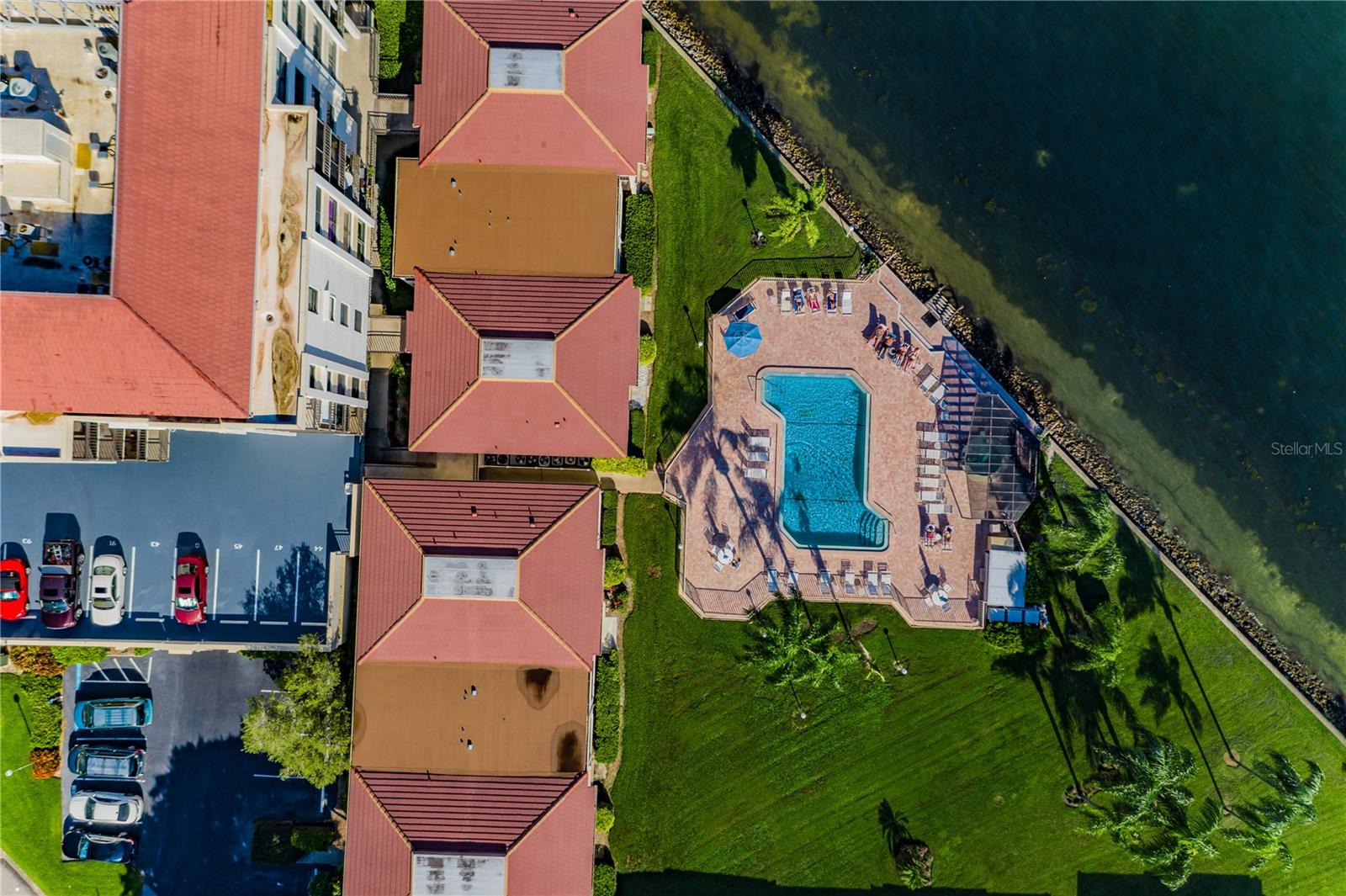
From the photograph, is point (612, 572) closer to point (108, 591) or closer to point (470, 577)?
point (470, 577)

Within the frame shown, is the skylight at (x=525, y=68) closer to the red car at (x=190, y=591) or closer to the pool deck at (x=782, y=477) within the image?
the pool deck at (x=782, y=477)

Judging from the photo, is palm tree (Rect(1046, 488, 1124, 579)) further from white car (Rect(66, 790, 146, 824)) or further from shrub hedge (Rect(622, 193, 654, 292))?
white car (Rect(66, 790, 146, 824))

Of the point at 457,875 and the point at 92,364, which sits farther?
the point at 457,875

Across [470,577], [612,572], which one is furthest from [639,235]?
[470,577]

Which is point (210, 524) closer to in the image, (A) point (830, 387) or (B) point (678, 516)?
(B) point (678, 516)

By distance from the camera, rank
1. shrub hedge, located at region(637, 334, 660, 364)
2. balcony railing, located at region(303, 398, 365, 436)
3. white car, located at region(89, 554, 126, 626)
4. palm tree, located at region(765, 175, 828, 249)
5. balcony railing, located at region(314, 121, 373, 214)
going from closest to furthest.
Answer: balcony railing, located at region(314, 121, 373, 214) → balcony railing, located at region(303, 398, 365, 436) → white car, located at region(89, 554, 126, 626) → palm tree, located at region(765, 175, 828, 249) → shrub hedge, located at region(637, 334, 660, 364)

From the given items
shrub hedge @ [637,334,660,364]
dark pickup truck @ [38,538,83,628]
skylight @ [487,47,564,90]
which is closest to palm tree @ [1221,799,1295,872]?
shrub hedge @ [637,334,660,364]
